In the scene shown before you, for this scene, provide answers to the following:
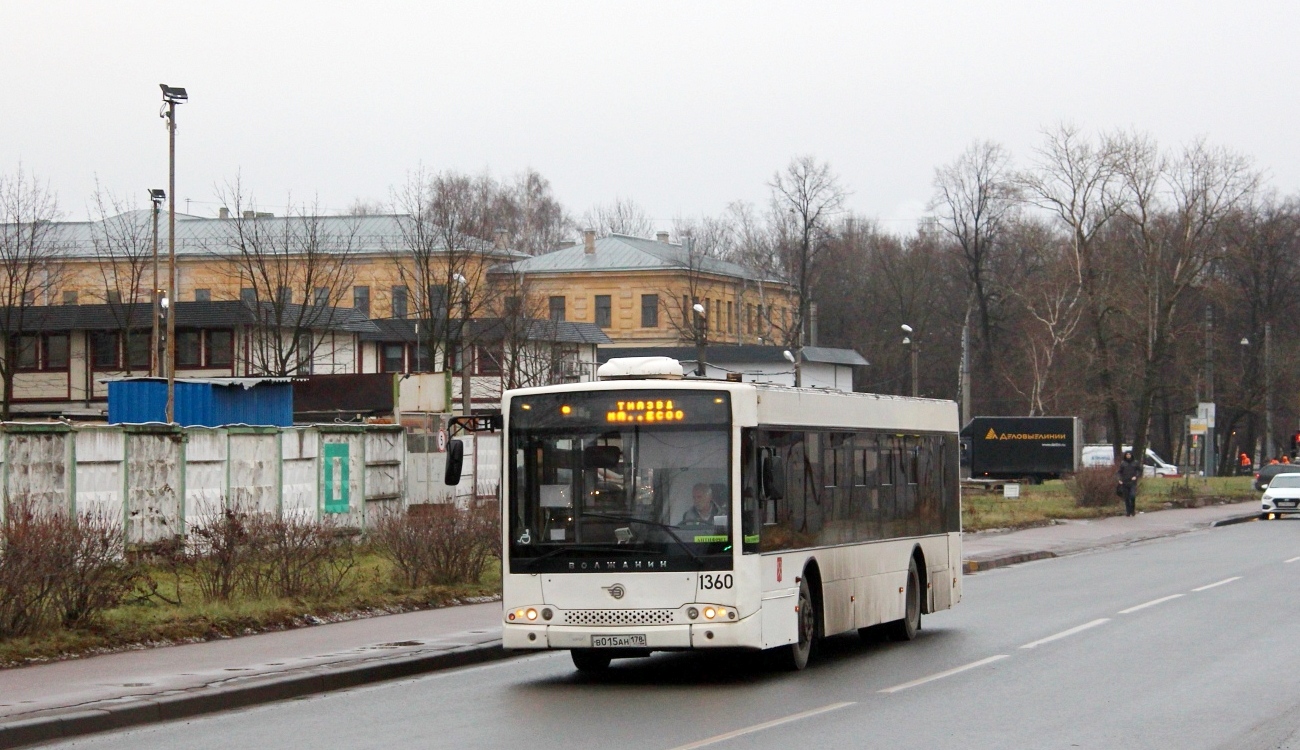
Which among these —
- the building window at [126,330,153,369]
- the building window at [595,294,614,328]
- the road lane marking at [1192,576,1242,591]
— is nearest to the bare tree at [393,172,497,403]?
the building window at [126,330,153,369]

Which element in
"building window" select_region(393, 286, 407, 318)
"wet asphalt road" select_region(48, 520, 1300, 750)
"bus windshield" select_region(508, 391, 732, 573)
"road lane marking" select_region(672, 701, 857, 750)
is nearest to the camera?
"road lane marking" select_region(672, 701, 857, 750)

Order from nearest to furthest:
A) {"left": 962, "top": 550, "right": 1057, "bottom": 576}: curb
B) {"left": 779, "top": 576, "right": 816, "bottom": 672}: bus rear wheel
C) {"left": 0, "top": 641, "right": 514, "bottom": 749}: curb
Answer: {"left": 0, "top": 641, "right": 514, "bottom": 749}: curb < {"left": 779, "top": 576, "right": 816, "bottom": 672}: bus rear wheel < {"left": 962, "top": 550, "right": 1057, "bottom": 576}: curb

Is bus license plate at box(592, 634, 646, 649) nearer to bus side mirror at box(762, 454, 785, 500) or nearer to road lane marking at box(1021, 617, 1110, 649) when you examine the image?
bus side mirror at box(762, 454, 785, 500)

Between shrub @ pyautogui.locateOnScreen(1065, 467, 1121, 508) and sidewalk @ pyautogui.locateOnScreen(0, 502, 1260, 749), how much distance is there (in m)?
34.4

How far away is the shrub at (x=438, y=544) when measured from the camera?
21281 millimetres

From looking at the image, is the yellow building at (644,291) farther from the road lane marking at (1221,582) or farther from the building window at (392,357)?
the road lane marking at (1221,582)

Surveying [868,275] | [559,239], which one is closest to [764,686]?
[868,275]

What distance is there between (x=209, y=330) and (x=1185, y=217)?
40.4 metres

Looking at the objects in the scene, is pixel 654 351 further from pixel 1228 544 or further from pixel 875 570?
pixel 875 570

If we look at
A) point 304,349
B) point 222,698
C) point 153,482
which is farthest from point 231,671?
point 304,349

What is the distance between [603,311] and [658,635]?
94246mm

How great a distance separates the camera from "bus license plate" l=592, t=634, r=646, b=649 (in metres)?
13.9

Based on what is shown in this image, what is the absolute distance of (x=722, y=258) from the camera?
355 ft

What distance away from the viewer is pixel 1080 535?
4072 centimetres
